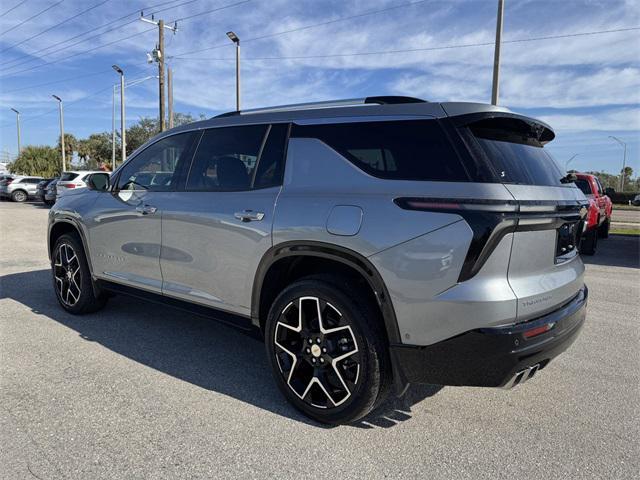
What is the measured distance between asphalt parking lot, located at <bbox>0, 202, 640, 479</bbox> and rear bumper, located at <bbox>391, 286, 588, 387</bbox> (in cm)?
45

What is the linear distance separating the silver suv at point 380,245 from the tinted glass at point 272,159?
0.02m

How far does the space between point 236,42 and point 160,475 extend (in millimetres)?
23601

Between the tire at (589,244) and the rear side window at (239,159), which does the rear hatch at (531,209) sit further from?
the tire at (589,244)

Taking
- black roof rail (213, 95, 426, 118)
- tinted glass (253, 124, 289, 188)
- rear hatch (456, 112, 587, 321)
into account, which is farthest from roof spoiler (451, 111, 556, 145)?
tinted glass (253, 124, 289, 188)

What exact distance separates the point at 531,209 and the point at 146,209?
3.02m

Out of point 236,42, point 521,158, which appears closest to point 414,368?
point 521,158

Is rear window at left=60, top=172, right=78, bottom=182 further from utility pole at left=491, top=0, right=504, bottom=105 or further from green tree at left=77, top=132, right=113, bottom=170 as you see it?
green tree at left=77, top=132, right=113, bottom=170

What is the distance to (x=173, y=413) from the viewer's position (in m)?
3.03

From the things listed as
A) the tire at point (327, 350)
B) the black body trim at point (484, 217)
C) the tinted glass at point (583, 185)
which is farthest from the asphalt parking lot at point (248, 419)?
the tinted glass at point (583, 185)

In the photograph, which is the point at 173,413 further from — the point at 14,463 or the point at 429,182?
the point at 429,182

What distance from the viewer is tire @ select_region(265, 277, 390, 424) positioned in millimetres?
2707

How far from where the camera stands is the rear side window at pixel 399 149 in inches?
100.0

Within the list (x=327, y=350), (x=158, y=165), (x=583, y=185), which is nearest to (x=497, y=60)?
(x=583, y=185)

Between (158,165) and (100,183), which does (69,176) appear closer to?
(100,183)
